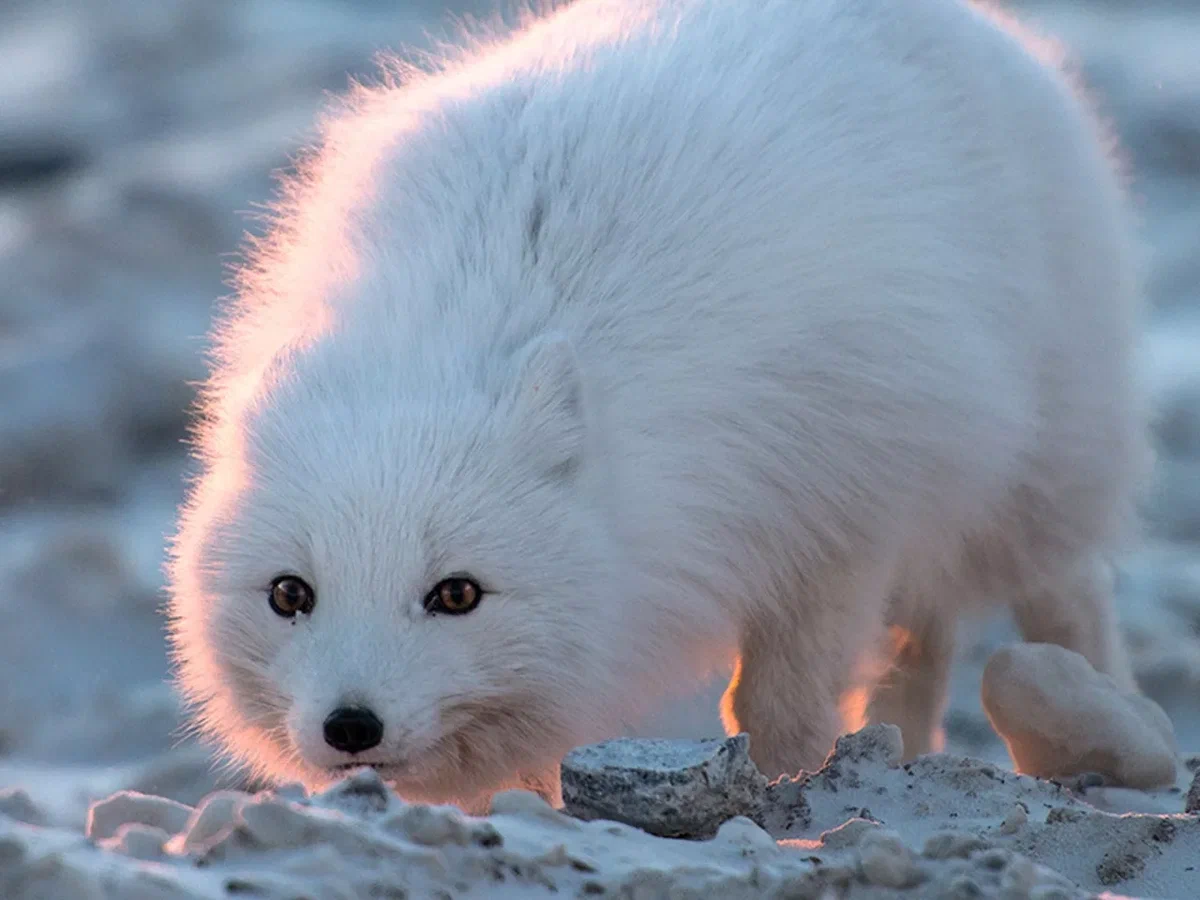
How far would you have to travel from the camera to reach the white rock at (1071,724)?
16.6 feet

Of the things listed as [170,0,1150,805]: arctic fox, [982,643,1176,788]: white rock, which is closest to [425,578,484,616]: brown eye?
[170,0,1150,805]: arctic fox

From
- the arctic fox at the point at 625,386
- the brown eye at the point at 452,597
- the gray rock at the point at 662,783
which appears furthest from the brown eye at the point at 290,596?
the gray rock at the point at 662,783

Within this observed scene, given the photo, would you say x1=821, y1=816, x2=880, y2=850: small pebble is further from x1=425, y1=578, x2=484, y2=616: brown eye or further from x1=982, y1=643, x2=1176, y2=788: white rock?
x1=982, y1=643, x2=1176, y2=788: white rock

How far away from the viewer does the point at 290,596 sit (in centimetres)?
411

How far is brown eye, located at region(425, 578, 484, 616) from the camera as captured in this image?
401cm

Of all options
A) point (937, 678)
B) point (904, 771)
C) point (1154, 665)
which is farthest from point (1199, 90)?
point (904, 771)

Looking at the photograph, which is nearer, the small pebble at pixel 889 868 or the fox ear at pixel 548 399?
the small pebble at pixel 889 868

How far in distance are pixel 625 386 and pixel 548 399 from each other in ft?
0.98

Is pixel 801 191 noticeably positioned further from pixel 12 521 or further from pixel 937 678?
pixel 12 521

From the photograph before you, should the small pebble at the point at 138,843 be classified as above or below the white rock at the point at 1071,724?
below

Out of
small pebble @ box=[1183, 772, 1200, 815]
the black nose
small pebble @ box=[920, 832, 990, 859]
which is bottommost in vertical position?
small pebble @ box=[920, 832, 990, 859]

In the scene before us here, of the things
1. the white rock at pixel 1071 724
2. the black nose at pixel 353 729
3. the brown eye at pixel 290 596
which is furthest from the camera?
the white rock at pixel 1071 724

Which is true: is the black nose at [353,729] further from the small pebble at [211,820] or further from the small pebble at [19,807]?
the small pebble at [211,820]

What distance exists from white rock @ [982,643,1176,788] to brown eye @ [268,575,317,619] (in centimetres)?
199
